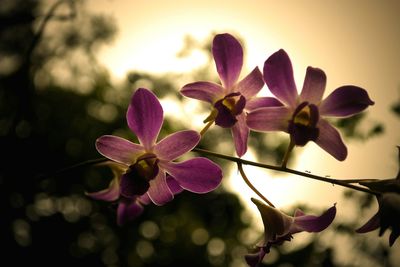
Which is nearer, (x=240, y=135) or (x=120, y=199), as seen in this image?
(x=240, y=135)

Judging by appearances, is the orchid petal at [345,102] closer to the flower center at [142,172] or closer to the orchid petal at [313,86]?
the orchid petal at [313,86]

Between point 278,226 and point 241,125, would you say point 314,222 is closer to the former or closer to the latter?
point 278,226

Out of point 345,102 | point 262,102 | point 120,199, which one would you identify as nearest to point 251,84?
point 262,102

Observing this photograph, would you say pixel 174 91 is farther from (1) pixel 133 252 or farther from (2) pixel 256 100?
(1) pixel 133 252

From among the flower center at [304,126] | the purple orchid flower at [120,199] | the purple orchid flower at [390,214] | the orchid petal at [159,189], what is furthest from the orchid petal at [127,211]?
the purple orchid flower at [390,214]

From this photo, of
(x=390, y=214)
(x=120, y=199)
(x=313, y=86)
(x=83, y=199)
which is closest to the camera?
(x=390, y=214)

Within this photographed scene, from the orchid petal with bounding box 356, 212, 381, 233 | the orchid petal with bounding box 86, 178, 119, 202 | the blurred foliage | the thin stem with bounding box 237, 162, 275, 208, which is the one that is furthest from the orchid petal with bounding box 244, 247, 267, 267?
the blurred foliage
